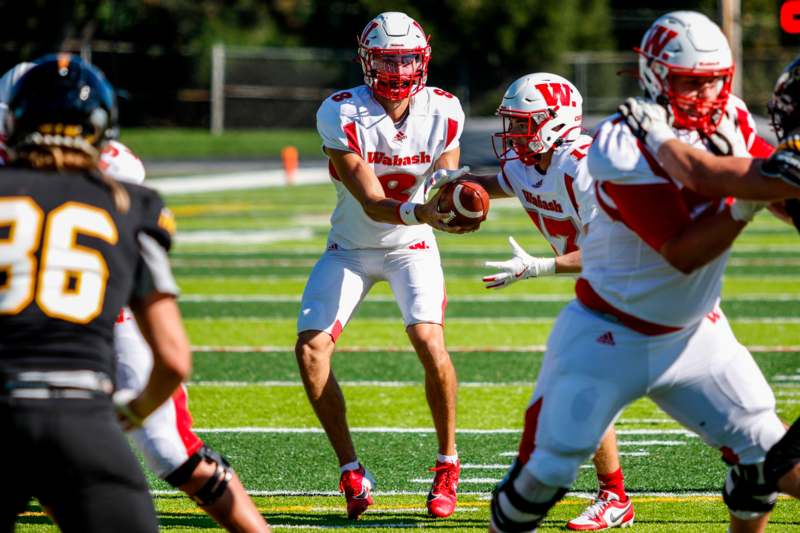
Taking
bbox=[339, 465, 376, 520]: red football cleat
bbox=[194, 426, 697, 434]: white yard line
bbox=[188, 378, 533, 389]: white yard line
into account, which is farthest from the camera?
bbox=[188, 378, 533, 389]: white yard line

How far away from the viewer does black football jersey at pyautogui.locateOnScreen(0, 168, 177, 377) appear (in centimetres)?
283

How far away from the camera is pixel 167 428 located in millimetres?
3795

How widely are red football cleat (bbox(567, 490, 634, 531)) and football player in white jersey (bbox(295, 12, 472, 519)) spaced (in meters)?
0.57

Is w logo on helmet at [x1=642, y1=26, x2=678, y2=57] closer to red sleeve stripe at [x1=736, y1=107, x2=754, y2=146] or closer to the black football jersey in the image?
red sleeve stripe at [x1=736, y1=107, x2=754, y2=146]

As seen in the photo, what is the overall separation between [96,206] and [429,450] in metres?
3.55

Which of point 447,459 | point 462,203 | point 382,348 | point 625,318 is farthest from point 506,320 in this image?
point 625,318

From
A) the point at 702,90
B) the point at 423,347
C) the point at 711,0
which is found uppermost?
the point at 702,90

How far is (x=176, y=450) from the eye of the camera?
377 centimetres

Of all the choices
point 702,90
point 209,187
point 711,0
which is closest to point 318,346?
A: point 702,90

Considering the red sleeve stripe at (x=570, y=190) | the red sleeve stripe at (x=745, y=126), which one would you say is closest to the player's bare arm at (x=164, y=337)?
the red sleeve stripe at (x=745, y=126)

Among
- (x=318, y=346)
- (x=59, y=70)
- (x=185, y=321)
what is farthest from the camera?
(x=185, y=321)

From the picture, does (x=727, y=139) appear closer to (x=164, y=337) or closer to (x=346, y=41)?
(x=164, y=337)

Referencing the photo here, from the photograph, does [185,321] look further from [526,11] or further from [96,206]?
[526,11]

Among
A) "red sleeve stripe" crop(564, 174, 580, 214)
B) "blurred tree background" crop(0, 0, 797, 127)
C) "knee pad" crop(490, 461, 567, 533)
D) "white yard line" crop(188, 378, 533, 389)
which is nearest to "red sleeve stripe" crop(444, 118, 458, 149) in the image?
"red sleeve stripe" crop(564, 174, 580, 214)
